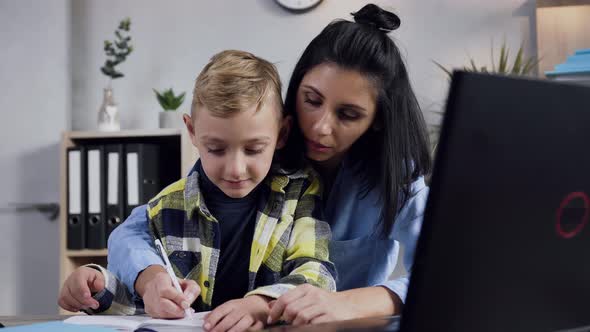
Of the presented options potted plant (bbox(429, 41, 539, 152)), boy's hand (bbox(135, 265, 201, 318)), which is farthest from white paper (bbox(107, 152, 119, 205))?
boy's hand (bbox(135, 265, 201, 318))

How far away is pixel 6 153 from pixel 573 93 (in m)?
2.91

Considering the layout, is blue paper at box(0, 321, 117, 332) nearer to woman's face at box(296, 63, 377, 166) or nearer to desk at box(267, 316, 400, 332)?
desk at box(267, 316, 400, 332)

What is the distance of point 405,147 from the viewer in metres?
1.22

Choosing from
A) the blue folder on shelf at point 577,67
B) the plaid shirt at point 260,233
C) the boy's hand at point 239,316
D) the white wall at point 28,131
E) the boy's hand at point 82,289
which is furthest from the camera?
the white wall at point 28,131

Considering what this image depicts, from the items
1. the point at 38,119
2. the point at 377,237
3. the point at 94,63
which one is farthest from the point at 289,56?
the point at 377,237

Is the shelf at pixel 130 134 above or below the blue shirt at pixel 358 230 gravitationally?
above

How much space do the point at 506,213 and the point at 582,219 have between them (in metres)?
0.11

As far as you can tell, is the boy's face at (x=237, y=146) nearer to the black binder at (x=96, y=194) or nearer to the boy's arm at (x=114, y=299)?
the boy's arm at (x=114, y=299)

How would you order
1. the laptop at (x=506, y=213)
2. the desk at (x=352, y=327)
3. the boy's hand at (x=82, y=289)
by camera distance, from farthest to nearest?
1. the boy's hand at (x=82, y=289)
2. the desk at (x=352, y=327)
3. the laptop at (x=506, y=213)

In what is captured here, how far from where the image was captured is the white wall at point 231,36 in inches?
113

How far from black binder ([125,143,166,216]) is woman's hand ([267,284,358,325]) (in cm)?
183

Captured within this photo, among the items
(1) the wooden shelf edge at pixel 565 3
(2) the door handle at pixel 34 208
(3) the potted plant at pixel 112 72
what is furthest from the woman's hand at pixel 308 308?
(2) the door handle at pixel 34 208

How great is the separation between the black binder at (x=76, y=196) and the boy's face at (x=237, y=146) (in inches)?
64.5

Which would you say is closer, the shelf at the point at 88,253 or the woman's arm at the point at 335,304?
the woman's arm at the point at 335,304
